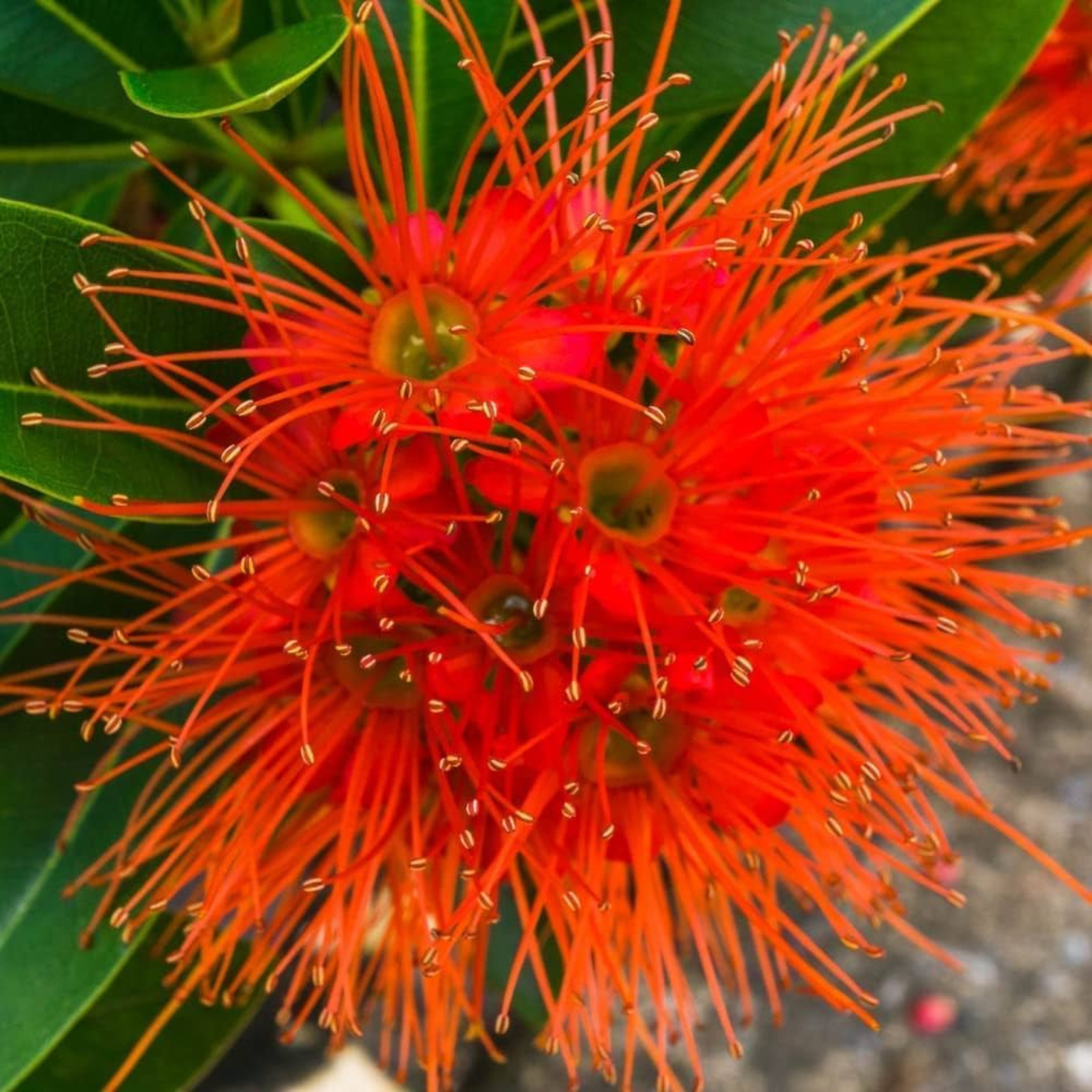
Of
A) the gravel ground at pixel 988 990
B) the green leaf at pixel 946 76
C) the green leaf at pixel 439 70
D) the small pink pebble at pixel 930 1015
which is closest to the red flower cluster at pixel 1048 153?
the green leaf at pixel 946 76

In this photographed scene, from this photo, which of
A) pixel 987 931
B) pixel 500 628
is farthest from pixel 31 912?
pixel 987 931

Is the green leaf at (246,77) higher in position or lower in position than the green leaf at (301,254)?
higher

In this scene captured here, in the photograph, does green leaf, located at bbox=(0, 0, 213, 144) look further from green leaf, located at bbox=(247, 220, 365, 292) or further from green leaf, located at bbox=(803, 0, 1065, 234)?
green leaf, located at bbox=(803, 0, 1065, 234)

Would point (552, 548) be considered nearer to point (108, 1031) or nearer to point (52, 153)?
point (52, 153)

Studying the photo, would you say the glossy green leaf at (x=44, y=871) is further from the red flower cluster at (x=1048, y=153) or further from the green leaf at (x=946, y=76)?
the red flower cluster at (x=1048, y=153)

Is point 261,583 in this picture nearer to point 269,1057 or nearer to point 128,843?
point 128,843

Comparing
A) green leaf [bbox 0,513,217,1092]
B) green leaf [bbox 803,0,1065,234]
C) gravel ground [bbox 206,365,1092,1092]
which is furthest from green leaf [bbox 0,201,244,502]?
gravel ground [bbox 206,365,1092,1092]
